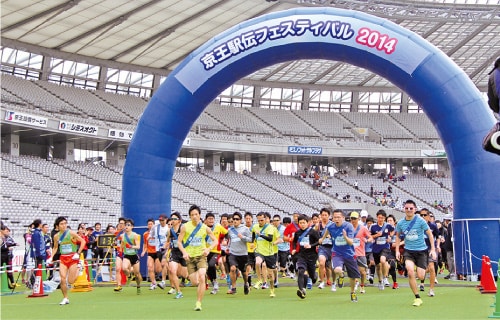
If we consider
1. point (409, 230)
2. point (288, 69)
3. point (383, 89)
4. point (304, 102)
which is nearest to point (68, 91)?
point (288, 69)

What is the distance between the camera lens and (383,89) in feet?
183

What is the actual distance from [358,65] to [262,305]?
7.85 metres

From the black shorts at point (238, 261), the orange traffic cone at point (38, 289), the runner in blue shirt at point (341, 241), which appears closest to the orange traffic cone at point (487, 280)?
the runner in blue shirt at point (341, 241)

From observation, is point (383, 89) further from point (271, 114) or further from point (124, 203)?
point (124, 203)

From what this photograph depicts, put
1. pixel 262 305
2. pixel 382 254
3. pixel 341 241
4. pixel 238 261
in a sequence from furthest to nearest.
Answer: pixel 382 254 < pixel 238 261 < pixel 341 241 < pixel 262 305

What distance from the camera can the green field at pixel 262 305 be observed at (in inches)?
366

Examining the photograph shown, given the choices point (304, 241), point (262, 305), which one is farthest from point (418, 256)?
point (262, 305)

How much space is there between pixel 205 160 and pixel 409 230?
38.0 meters

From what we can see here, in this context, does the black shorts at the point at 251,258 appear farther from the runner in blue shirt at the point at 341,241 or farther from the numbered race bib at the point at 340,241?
the numbered race bib at the point at 340,241

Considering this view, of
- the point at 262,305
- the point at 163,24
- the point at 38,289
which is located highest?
the point at 163,24

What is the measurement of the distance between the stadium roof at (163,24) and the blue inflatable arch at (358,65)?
19.5 meters

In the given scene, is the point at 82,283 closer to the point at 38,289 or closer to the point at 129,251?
the point at 38,289

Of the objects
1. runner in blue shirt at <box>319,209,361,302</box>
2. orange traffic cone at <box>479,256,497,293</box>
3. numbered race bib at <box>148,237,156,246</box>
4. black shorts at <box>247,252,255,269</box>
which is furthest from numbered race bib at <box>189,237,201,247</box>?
orange traffic cone at <box>479,256,497,293</box>

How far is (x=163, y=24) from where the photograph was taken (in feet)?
125
